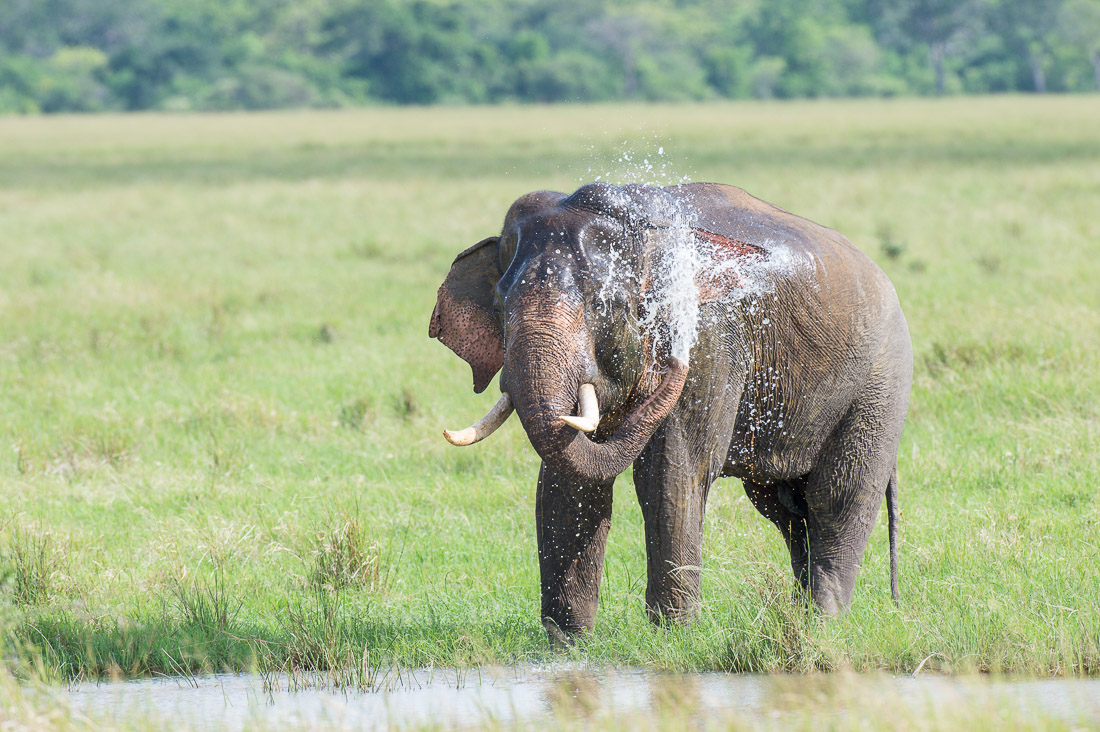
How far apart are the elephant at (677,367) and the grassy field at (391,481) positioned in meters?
0.30

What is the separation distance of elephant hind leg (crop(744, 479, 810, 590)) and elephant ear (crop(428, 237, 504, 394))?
1387 millimetres

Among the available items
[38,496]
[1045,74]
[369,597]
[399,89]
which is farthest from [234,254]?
[1045,74]

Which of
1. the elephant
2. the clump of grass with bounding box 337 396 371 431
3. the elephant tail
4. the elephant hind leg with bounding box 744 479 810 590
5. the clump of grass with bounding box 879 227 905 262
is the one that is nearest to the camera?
the elephant

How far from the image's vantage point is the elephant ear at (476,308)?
496 cm

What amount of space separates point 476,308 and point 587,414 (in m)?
0.95

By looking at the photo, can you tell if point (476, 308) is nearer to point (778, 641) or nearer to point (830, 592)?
point (778, 641)

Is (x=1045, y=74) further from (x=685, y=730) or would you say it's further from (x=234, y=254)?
(x=685, y=730)

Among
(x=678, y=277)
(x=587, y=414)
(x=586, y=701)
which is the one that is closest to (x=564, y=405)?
(x=587, y=414)

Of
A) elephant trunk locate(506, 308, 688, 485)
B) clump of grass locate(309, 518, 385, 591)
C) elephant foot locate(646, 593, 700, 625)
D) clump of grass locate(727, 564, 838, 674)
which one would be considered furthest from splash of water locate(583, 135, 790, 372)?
clump of grass locate(309, 518, 385, 591)

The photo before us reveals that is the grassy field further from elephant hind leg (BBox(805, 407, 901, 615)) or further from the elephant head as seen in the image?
the elephant head

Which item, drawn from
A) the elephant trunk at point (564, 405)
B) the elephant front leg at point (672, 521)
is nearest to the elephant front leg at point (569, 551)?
the elephant front leg at point (672, 521)

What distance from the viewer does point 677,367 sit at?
4395 mm

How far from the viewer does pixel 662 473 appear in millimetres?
4723

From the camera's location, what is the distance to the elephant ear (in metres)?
4.96
